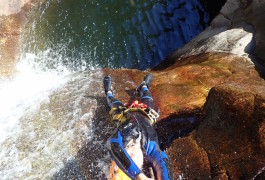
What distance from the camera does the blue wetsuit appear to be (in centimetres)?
490

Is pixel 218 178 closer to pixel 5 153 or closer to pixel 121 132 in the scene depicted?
pixel 121 132

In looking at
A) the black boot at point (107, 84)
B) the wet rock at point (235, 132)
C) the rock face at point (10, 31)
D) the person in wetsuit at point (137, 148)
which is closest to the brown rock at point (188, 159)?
the wet rock at point (235, 132)

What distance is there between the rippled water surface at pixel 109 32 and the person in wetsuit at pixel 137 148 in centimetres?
515

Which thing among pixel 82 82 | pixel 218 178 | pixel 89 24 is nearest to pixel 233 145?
pixel 218 178

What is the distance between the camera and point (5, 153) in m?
6.62

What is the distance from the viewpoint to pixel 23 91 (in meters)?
9.05

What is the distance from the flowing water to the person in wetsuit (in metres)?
1.10

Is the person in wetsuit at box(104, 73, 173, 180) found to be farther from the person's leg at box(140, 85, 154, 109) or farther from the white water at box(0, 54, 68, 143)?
the white water at box(0, 54, 68, 143)

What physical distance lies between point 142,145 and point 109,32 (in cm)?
689

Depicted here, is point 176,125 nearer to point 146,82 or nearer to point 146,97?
point 146,97

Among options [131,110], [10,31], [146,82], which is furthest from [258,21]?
[10,31]

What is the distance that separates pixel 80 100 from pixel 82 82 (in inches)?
36.3

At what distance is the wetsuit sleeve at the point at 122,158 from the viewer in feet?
15.7

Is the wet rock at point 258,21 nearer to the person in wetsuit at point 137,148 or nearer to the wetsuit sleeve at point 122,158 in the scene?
the person in wetsuit at point 137,148
